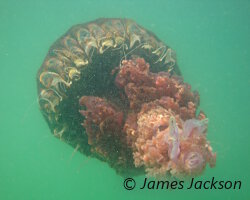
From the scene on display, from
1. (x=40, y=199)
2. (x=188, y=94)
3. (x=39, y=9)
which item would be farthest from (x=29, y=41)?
(x=40, y=199)

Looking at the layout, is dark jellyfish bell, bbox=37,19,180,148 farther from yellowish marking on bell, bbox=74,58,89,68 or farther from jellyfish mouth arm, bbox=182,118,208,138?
jellyfish mouth arm, bbox=182,118,208,138

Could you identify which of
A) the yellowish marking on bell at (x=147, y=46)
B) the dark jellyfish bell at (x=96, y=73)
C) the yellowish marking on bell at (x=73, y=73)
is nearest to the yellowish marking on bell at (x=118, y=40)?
the dark jellyfish bell at (x=96, y=73)

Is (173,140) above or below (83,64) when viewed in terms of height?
below

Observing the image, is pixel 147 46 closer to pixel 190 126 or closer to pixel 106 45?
pixel 106 45

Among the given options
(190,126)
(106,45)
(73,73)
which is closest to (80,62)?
(73,73)

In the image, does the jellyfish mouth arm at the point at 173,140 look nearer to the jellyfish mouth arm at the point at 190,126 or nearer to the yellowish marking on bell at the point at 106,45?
the jellyfish mouth arm at the point at 190,126

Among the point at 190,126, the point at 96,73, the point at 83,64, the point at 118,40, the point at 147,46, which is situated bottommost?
the point at 96,73

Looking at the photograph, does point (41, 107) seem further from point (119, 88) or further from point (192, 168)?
point (192, 168)

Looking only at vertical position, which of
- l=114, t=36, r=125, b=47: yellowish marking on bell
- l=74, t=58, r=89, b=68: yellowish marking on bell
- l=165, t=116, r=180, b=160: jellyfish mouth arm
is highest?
l=114, t=36, r=125, b=47: yellowish marking on bell

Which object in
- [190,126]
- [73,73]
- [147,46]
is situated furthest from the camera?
[147,46]

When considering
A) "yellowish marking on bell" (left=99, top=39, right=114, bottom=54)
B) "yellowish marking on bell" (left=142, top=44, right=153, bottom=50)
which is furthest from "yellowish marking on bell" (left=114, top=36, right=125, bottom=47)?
"yellowish marking on bell" (left=142, top=44, right=153, bottom=50)
